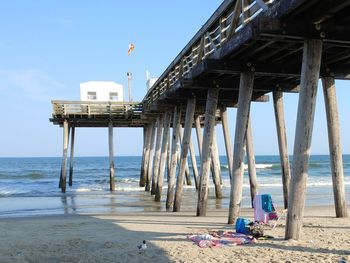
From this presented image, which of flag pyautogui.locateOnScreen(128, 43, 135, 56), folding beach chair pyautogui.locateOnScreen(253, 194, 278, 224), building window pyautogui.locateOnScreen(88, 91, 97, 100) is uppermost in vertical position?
flag pyautogui.locateOnScreen(128, 43, 135, 56)

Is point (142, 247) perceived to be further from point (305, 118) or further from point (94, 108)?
point (94, 108)

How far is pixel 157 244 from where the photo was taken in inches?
297

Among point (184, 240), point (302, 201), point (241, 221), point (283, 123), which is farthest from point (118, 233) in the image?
point (283, 123)

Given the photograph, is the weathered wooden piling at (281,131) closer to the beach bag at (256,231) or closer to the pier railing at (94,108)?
the beach bag at (256,231)

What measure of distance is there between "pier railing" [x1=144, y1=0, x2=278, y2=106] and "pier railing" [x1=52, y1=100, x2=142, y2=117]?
1025cm

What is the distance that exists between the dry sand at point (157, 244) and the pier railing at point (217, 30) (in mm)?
3800

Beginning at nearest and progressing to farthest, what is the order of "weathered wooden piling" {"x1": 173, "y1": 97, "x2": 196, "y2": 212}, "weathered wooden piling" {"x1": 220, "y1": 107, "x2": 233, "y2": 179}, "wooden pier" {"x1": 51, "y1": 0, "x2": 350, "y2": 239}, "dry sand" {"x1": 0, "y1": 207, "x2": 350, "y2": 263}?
1. "dry sand" {"x1": 0, "y1": 207, "x2": 350, "y2": 263}
2. "wooden pier" {"x1": 51, "y1": 0, "x2": 350, "y2": 239}
3. "weathered wooden piling" {"x1": 173, "y1": 97, "x2": 196, "y2": 212}
4. "weathered wooden piling" {"x1": 220, "y1": 107, "x2": 233, "y2": 179}

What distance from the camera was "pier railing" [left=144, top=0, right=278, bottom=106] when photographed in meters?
7.80

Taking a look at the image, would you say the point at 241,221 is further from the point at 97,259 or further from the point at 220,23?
the point at 220,23

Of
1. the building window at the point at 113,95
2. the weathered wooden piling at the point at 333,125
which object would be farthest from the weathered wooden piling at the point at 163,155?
the building window at the point at 113,95

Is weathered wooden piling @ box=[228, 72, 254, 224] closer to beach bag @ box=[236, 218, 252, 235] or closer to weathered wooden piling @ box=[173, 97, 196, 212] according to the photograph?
beach bag @ box=[236, 218, 252, 235]

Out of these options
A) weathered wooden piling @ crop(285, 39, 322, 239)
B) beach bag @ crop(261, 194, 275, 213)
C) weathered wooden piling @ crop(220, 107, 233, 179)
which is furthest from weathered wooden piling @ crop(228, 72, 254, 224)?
weathered wooden piling @ crop(220, 107, 233, 179)

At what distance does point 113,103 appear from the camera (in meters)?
24.7

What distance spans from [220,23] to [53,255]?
5622 millimetres
